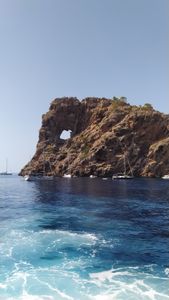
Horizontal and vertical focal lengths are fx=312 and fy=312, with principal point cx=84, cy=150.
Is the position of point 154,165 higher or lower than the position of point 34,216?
higher

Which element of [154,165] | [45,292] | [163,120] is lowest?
[45,292]

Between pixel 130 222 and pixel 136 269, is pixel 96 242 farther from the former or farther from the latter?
pixel 130 222

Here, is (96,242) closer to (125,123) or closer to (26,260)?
(26,260)

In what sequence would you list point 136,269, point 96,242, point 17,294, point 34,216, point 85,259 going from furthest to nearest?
1. point 34,216
2. point 96,242
3. point 85,259
4. point 136,269
5. point 17,294

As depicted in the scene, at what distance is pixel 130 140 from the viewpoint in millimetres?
180625

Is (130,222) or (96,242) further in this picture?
(130,222)

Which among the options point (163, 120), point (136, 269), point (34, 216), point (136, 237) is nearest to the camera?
point (136, 269)

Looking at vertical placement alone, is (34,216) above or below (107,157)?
below

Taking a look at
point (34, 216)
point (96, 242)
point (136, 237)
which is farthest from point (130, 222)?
point (34, 216)

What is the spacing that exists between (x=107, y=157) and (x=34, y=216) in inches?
5411

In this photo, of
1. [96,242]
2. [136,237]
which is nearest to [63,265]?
[96,242]

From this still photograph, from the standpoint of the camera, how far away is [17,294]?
18.3 m

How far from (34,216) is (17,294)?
2835 centimetres

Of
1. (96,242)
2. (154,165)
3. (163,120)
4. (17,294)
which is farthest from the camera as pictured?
(163,120)
